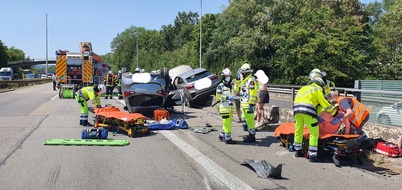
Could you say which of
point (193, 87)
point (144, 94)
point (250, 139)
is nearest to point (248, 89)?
point (250, 139)

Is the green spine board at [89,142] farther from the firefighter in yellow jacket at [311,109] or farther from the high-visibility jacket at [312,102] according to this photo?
the high-visibility jacket at [312,102]

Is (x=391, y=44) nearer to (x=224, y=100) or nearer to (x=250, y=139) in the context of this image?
(x=250, y=139)

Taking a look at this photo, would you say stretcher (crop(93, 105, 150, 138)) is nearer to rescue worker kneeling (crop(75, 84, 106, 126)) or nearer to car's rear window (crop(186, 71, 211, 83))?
rescue worker kneeling (crop(75, 84, 106, 126))

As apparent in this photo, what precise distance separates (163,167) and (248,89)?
11.2 feet

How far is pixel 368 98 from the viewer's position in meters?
8.18

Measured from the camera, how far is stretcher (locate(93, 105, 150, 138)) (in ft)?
30.3

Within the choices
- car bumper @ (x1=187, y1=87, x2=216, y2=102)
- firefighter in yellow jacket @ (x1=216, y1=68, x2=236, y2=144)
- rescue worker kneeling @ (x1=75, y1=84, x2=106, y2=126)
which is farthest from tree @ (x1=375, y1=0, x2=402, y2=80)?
rescue worker kneeling @ (x1=75, y1=84, x2=106, y2=126)

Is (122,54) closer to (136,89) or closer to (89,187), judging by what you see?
(136,89)

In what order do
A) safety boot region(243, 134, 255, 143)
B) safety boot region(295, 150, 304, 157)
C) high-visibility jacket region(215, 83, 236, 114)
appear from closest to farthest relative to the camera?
safety boot region(295, 150, 304, 157)
high-visibility jacket region(215, 83, 236, 114)
safety boot region(243, 134, 255, 143)

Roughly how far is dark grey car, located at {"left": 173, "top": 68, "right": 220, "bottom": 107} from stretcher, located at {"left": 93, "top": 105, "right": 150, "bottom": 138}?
7.49m

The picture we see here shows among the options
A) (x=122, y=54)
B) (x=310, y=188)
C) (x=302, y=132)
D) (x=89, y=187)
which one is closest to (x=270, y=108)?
(x=302, y=132)

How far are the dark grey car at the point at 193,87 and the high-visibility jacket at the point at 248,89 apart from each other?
8061mm

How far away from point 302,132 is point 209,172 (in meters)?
2.19

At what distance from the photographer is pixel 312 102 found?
6.80 metres
